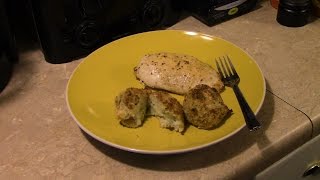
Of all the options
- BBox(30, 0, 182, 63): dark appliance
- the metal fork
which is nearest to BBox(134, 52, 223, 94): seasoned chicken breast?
the metal fork

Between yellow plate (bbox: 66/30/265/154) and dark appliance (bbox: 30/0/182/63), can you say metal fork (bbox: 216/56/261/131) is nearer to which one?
yellow plate (bbox: 66/30/265/154)

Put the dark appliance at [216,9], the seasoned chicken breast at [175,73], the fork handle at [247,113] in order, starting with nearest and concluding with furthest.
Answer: the fork handle at [247,113] → the seasoned chicken breast at [175,73] → the dark appliance at [216,9]

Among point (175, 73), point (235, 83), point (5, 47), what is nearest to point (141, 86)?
point (175, 73)

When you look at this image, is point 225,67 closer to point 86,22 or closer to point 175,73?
point 175,73

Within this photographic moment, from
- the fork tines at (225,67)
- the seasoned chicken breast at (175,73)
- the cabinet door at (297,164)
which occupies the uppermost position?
the seasoned chicken breast at (175,73)

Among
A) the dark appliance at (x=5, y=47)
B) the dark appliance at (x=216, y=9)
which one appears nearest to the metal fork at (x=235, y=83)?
the dark appliance at (x=216, y=9)

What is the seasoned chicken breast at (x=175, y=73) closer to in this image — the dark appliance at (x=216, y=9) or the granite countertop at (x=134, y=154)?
the granite countertop at (x=134, y=154)

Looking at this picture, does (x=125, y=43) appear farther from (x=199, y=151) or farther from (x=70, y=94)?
(x=199, y=151)
